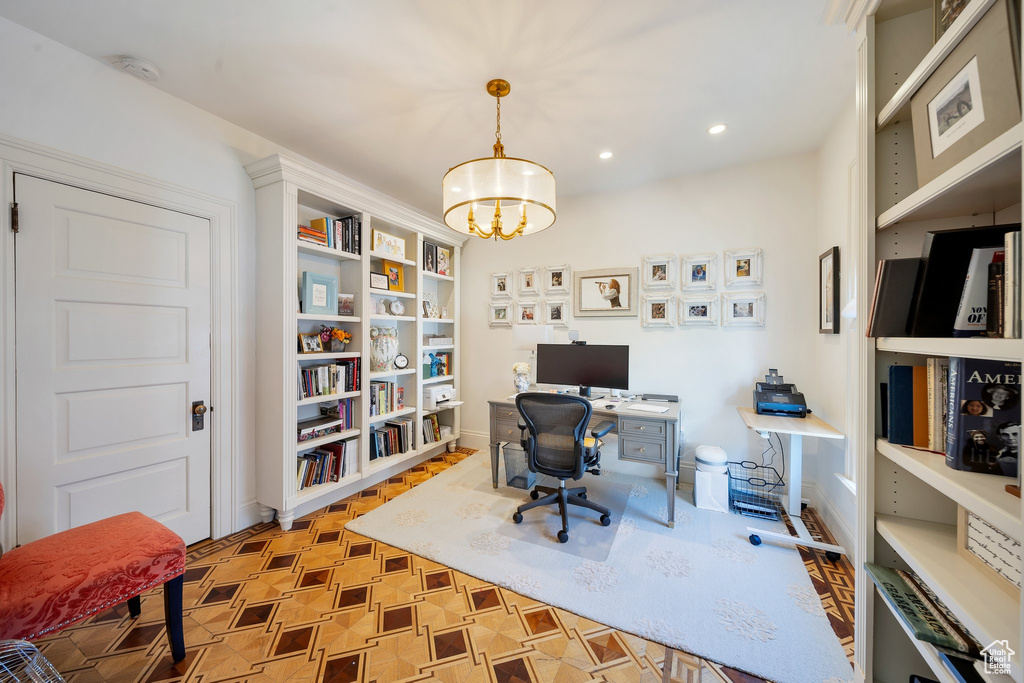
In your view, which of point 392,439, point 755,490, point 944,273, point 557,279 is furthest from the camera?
point 557,279

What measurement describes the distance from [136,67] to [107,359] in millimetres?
1554

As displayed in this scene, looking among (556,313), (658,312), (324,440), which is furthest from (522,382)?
(324,440)

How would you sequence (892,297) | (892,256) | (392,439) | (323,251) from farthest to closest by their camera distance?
(392,439) → (323,251) → (892,256) → (892,297)

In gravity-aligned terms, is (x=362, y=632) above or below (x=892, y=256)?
below

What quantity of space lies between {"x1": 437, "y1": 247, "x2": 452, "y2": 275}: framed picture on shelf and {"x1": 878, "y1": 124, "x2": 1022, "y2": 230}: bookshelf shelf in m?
3.52

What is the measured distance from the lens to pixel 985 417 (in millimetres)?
840

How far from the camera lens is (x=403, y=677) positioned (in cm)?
144

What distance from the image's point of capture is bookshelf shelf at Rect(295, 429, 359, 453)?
8.69 feet

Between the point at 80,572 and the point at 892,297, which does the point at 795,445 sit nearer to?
the point at 892,297

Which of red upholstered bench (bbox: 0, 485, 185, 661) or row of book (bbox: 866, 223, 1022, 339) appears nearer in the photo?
row of book (bbox: 866, 223, 1022, 339)

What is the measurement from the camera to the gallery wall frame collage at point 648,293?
3.07 m

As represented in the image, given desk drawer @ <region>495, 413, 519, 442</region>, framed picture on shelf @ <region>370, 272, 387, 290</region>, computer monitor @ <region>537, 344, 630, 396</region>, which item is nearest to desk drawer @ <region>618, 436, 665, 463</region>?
computer monitor @ <region>537, 344, 630, 396</region>

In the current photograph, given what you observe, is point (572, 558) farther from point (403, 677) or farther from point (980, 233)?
point (980, 233)

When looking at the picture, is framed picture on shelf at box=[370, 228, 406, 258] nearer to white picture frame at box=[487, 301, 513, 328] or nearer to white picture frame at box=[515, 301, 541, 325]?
white picture frame at box=[487, 301, 513, 328]
